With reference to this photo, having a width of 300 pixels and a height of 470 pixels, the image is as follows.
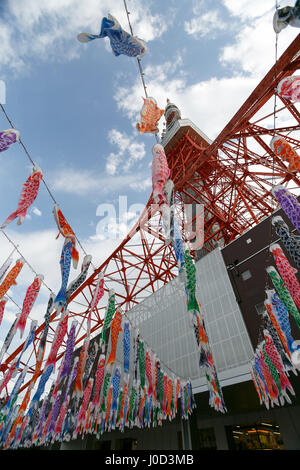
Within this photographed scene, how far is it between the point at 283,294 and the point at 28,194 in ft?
24.1

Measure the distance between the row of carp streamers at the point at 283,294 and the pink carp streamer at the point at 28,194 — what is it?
20.5 ft

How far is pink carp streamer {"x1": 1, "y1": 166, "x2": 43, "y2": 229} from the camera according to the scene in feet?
18.9

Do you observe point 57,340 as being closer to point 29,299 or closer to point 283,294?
point 29,299

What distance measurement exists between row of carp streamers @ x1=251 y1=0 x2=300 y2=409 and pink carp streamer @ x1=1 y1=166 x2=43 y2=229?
624 centimetres

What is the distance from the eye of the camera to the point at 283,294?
19.6ft

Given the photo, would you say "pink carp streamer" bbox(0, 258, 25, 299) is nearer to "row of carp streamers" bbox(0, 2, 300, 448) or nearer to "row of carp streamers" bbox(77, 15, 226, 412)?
"row of carp streamers" bbox(0, 2, 300, 448)

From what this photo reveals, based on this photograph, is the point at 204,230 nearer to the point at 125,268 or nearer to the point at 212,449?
the point at 125,268

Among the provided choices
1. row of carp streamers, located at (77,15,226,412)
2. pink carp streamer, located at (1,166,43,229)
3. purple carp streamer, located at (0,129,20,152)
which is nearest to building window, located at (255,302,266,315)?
row of carp streamers, located at (77,15,226,412)

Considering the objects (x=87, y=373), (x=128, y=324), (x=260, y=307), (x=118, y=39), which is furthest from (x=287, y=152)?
(x=87, y=373)

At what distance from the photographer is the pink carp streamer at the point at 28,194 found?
18.9ft

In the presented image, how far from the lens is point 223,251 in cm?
1384

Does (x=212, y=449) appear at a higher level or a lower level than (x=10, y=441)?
lower
